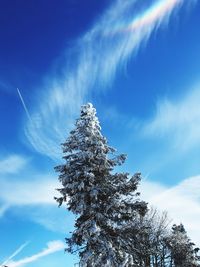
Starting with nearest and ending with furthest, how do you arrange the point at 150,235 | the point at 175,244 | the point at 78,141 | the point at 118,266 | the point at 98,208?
the point at 118,266 → the point at 98,208 → the point at 78,141 → the point at 150,235 → the point at 175,244

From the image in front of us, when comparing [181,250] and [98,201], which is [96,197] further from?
[181,250]

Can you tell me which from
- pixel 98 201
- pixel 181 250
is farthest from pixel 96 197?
pixel 181 250

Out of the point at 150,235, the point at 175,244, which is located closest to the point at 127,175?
the point at 150,235

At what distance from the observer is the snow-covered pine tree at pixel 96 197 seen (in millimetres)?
20219

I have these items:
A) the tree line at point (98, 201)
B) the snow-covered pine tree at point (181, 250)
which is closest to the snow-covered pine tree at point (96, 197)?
the tree line at point (98, 201)

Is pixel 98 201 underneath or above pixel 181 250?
underneath

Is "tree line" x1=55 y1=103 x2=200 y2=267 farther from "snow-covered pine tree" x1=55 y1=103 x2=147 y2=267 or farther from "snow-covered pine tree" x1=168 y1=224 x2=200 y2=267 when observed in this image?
"snow-covered pine tree" x1=168 y1=224 x2=200 y2=267

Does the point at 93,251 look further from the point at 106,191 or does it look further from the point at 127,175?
the point at 127,175

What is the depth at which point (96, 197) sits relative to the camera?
21.0 meters

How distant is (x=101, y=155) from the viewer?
73.0 ft

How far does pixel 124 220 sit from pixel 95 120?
6.73 meters

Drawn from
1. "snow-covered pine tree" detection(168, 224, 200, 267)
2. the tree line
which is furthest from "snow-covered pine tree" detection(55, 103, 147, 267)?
"snow-covered pine tree" detection(168, 224, 200, 267)

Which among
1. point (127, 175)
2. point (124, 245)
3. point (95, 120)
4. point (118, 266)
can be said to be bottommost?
point (118, 266)

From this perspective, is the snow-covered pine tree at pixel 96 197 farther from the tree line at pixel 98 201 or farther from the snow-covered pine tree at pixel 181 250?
the snow-covered pine tree at pixel 181 250
